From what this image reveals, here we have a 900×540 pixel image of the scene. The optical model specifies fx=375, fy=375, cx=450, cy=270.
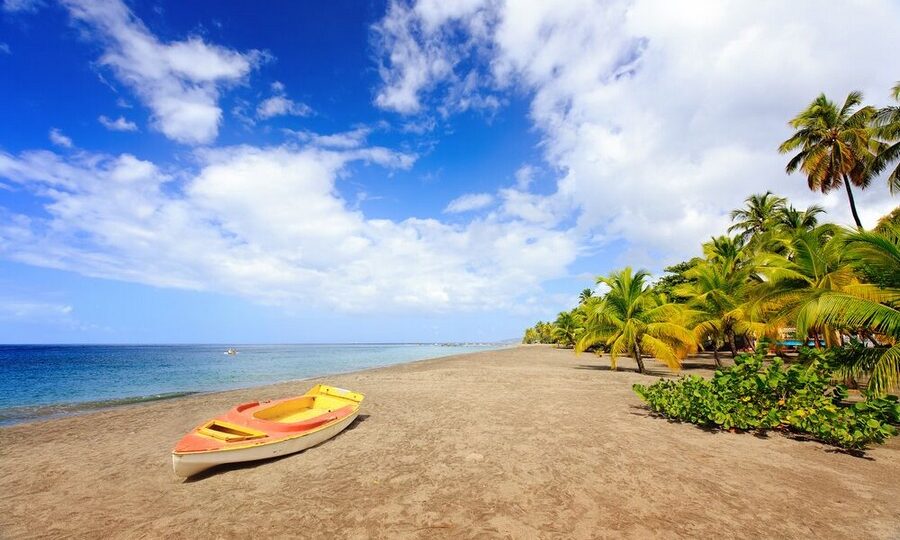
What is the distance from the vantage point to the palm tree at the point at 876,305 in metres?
6.99

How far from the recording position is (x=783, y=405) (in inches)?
306

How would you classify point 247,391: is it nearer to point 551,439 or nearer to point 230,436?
point 230,436

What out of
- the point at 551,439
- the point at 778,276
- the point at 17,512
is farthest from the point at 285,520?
the point at 778,276

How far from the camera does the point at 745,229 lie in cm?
3238

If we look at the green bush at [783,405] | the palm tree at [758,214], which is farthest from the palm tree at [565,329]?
the green bush at [783,405]

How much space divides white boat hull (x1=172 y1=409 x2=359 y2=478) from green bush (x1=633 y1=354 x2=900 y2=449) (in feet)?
26.3

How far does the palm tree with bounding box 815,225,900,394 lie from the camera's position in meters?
6.99

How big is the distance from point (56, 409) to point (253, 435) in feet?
50.3

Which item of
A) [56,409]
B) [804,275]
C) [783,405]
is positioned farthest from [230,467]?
[804,275]

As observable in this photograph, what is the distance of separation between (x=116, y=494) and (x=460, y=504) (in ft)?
17.7

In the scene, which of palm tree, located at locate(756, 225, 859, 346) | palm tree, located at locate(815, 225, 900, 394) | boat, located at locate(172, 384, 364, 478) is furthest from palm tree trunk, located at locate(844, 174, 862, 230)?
boat, located at locate(172, 384, 364, 478)

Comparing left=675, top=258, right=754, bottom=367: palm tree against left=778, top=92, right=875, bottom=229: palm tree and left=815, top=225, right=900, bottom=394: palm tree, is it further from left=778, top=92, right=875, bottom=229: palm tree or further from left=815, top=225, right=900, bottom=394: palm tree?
left=815, top=225, right=900, bottom=394: palm tree

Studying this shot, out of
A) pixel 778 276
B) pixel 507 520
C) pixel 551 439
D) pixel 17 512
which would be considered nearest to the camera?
pixel 507 520

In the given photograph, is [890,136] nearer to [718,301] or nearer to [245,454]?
[718,301]
